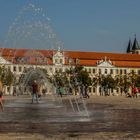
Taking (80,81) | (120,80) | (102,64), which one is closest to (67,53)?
(102,64)

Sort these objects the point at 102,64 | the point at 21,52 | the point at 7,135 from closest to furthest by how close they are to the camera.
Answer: the point at 7,135 < the point at 21,52 < the point at 102,64

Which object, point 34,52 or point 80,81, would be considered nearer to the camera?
point 34,52

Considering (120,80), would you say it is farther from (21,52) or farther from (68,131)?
(68,131)

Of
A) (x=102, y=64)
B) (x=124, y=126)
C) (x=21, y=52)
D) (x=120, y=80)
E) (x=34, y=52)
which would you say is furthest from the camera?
(x=102, y=64)

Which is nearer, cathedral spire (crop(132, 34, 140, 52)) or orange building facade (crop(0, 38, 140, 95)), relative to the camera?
orange building facade (crop(0, 38, 140, 95))

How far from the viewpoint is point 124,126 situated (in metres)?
13.6

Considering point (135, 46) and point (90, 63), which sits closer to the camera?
point (90, 63)

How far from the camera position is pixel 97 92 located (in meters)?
138

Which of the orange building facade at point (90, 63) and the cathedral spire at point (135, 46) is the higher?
the cathedral spire at point (135, 46)

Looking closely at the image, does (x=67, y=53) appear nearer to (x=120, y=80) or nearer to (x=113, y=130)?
(x=120, y=80)

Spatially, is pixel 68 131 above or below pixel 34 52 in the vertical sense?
below

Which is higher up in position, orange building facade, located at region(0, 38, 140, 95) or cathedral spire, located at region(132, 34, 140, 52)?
cathedral spire, located at region(132, 34, 140, 52)

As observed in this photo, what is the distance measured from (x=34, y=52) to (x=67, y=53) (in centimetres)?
4881

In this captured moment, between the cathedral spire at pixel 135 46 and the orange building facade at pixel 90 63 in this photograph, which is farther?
the cathedral spire at pixel 135 46
